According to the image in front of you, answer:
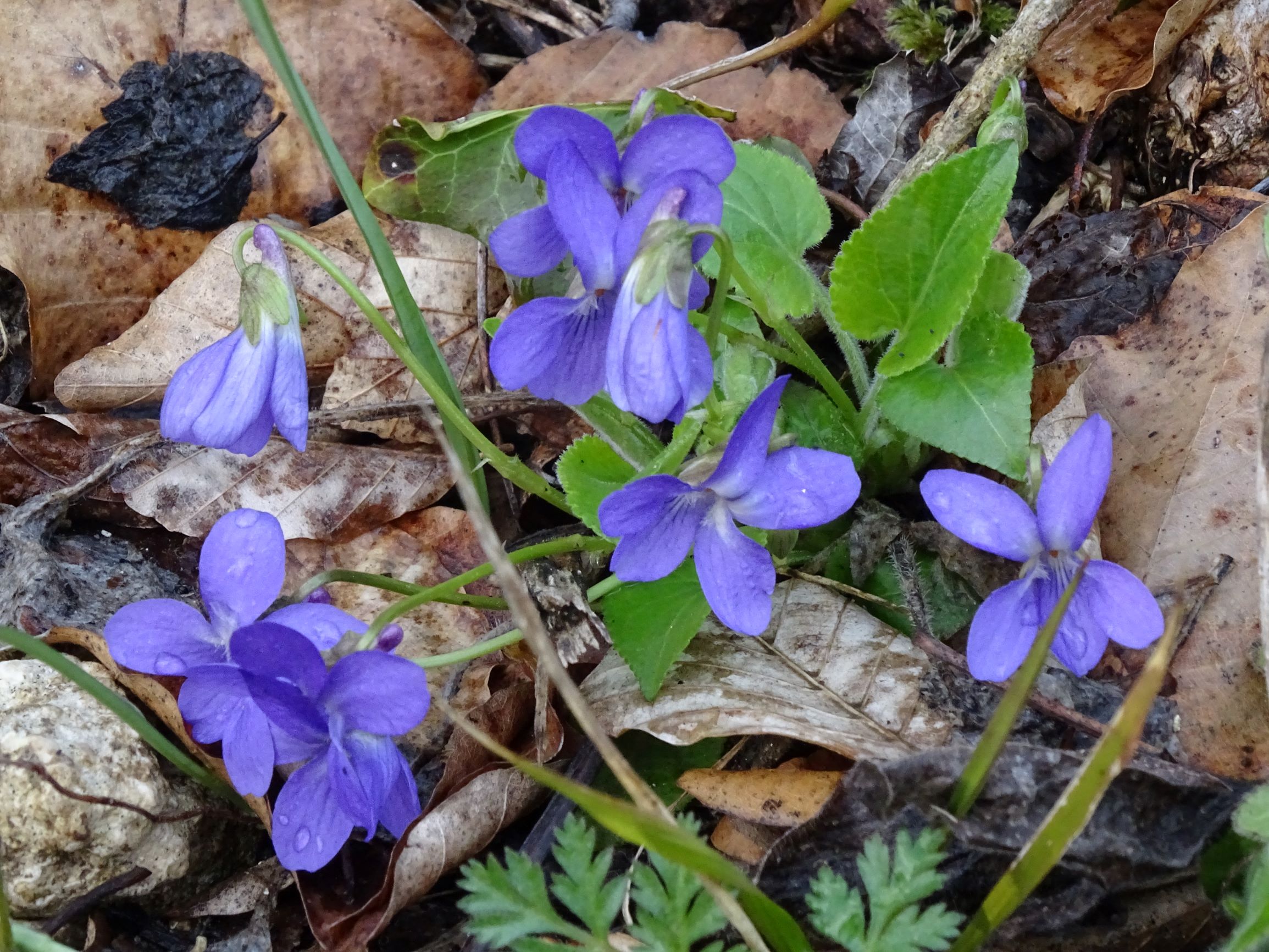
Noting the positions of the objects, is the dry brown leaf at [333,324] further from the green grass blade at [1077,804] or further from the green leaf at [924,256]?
the green grass blade at [1077,804]

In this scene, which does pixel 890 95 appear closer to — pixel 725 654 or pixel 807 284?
pixel 807 284

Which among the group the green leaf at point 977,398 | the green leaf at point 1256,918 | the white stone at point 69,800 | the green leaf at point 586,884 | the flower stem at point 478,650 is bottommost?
the white stone at point 69,800

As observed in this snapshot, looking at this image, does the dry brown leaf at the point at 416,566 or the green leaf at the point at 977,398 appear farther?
the dry brown leaf at the point at 416,566

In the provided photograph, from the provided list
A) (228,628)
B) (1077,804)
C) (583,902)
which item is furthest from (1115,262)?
(228,628)

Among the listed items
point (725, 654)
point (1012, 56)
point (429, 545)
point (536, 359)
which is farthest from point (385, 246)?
point (1012, 56)

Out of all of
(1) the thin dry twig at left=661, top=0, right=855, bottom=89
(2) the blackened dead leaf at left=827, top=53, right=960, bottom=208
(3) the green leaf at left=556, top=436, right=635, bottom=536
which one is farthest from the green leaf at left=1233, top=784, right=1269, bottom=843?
(1) the thin dry twig at left=661, top=0, right=855, bottom=89

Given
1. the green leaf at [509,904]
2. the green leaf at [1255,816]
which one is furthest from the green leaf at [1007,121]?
the green leaf at [509,904]
